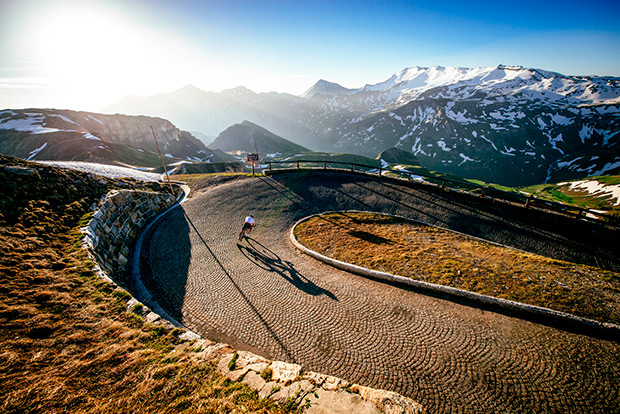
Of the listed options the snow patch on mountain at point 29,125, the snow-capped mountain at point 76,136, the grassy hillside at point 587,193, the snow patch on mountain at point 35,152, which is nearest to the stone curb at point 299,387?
the snow-capped mountain at point 76,136

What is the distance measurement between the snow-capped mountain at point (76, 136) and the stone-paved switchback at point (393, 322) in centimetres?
7787

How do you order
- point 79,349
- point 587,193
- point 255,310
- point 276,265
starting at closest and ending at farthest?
point 79,349
point 255,310
point 276,265
point 587,193

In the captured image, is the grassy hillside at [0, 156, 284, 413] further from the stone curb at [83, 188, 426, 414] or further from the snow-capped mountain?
the snow-capped mountain

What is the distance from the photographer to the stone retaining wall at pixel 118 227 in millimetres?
10242

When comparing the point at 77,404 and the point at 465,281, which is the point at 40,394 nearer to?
the point at 77,404

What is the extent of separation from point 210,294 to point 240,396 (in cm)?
579

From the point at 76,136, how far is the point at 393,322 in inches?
4503

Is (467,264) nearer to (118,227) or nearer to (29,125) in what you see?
(118,227)

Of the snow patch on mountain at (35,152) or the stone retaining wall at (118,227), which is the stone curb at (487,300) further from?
the snow patch on mountain at (35,152)

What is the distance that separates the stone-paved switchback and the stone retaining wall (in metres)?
1.24

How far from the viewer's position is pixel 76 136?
255ft

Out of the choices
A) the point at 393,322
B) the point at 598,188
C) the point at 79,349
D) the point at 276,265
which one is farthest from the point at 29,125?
the point at 598,188

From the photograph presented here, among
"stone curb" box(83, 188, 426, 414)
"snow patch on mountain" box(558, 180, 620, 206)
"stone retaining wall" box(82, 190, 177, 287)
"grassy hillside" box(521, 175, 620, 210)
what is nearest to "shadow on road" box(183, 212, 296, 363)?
"stone curb" box(83, 188, 426, 414)

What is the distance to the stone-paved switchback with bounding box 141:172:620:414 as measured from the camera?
19.0 ft
